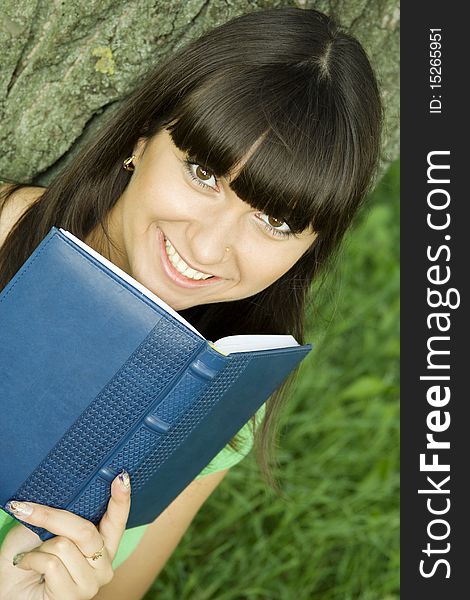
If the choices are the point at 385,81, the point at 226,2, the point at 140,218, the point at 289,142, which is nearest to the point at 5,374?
the point at 140,218

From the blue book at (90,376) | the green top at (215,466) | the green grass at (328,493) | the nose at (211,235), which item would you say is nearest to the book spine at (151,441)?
the blue book at (90,376)

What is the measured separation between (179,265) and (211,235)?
104 millimetres

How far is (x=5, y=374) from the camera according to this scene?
4.47 feet

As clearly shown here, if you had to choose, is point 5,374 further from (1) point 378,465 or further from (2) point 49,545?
(1) point 378,465

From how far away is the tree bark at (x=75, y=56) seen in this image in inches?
67.6

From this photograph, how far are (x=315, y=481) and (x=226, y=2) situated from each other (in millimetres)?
1653

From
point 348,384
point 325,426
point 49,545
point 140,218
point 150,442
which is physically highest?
point 348,384

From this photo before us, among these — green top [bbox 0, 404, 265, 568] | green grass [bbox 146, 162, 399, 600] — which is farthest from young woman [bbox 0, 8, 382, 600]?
green grass [bbox 146, 162, 399, 600]

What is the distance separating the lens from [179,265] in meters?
1.55

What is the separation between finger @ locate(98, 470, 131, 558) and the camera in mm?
1428

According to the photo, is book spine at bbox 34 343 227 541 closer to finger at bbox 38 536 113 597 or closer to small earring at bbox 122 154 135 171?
finger at bbox 38 536 113 597

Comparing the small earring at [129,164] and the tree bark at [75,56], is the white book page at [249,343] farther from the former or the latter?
the tree bark at [75,56]

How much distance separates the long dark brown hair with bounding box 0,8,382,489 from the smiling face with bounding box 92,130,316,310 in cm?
4

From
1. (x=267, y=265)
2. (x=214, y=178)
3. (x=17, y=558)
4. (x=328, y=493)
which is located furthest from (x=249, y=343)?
(x=328, y=493)
